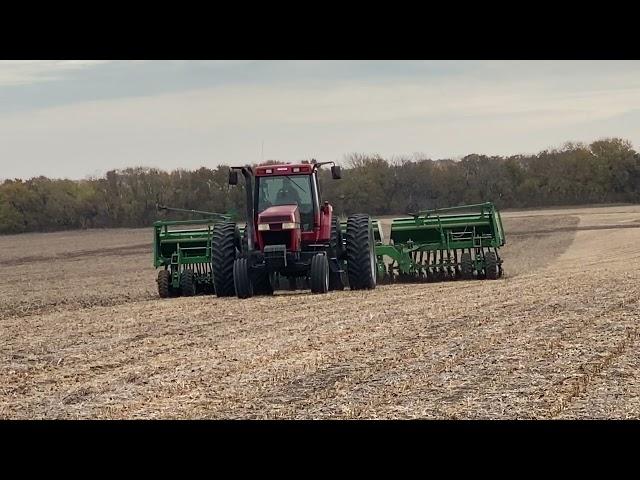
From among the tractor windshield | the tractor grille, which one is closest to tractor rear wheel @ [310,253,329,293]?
the tractor grille

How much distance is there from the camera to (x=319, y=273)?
15391mm

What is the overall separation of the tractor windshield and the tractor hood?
0.50 feet

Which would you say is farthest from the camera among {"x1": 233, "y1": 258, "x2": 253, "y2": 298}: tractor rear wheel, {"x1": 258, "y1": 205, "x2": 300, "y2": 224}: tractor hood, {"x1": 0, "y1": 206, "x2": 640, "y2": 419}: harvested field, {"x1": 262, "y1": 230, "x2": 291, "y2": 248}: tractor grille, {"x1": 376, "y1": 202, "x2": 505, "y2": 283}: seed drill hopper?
{"x1": 376, "y1": 202, "x2": 505, "y2": 283}: seed drill hopper

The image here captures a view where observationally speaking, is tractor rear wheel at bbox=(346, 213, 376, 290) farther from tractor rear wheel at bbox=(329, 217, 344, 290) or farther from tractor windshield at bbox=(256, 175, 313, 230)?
tractor windshield at bbox=(256, 175, 313, 230)

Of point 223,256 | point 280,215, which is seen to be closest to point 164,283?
point 223,256

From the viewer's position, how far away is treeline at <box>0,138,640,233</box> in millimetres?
36469

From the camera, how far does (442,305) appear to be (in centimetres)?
1344

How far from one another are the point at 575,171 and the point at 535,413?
36.3 meters

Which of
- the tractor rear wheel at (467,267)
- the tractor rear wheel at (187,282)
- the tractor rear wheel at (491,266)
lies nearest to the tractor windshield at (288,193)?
the tractor rear wheel at (187,282)

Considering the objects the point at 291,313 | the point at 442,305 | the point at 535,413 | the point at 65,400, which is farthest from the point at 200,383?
the point at 442,305

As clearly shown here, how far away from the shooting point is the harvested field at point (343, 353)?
6.88 m

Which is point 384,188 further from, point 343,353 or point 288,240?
point 343,353
